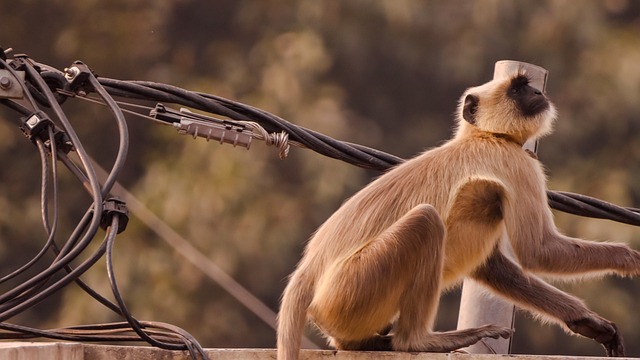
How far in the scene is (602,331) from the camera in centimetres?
529

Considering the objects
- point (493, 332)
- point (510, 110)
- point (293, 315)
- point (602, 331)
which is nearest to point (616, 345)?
point (602, 331)

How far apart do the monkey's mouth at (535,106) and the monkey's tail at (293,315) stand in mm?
1381

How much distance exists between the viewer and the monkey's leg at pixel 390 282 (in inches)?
193

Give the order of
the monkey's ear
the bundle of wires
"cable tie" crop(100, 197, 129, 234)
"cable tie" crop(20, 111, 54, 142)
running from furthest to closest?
the monkey's ear, "cable tie" crop(20, 111, 54, 142), "cable tie" crop(100, 197, 129, 234), the bundle of wires

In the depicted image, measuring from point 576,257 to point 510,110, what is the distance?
723 mm

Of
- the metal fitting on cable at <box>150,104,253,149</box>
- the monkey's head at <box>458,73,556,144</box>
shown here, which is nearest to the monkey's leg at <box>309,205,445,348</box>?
the metal fitting on cable at <box>150,104,253,149</box>

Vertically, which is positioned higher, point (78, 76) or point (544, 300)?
point (78, 76)

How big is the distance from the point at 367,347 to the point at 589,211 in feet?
4.13

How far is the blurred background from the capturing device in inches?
572

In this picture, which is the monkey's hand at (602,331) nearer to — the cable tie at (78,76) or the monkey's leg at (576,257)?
the monkey's leg at (576,257)

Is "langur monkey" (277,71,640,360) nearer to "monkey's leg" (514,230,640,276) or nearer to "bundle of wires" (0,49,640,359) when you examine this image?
"monkey's leg" (514,230,640,276)

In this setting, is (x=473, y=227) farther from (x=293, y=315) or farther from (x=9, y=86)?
(x=9, y=86)

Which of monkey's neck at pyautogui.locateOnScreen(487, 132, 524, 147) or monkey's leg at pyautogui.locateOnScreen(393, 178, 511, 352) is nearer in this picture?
monkey's leg at pyautogui.locateOnScreen(393, 178, 511, 352)

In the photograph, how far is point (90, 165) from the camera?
4594 millimetres
